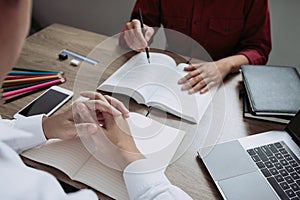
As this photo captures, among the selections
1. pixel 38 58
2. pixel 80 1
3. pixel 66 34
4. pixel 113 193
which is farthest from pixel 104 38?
pixel 80 1

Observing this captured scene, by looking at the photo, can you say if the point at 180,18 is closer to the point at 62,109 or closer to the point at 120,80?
the point at 120,80

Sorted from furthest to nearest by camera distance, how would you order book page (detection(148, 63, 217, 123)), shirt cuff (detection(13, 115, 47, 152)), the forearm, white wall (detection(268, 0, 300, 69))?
white wall (detection(268, 0, 300, 69)) → book page (detection(148, 63, 217, 123)) → shirt cuff (detection(13, 115, 47, 152)) → the forearm

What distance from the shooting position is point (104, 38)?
124 centimetres

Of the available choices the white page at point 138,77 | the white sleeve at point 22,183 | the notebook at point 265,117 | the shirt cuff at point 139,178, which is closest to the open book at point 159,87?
the white page at point 138,77

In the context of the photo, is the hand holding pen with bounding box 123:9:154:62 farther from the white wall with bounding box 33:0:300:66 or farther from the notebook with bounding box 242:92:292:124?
the white wall with bounding box 33:0:300:66

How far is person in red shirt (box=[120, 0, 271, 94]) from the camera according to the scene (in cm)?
105

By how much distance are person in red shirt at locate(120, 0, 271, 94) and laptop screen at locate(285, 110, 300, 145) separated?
0.26 metres

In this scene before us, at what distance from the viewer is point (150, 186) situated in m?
0.65

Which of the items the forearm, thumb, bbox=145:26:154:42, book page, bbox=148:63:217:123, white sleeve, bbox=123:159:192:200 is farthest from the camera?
thumb, bbox=145:26:154:42

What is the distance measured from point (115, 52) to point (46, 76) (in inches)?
10.3

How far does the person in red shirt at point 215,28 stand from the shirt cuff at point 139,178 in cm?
39

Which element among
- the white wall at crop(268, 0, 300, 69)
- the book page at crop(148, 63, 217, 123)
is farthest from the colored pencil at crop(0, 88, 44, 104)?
the white wall at crop(268, 0, 300, 69)

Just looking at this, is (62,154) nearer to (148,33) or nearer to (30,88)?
(30,88)

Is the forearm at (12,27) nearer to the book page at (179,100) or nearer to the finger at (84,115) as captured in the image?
the finger at (84,115)
